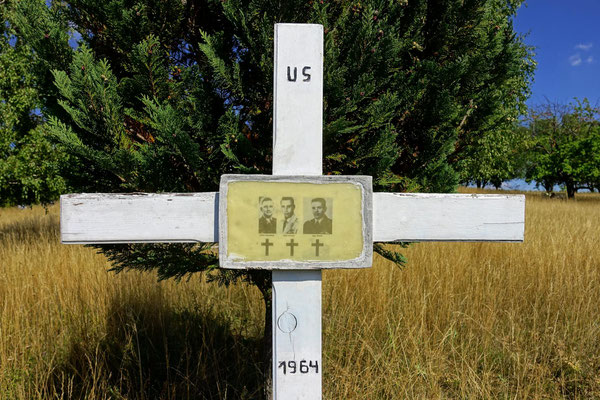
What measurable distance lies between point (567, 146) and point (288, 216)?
2474 cm

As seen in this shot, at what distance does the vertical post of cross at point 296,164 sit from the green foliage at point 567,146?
870 inches

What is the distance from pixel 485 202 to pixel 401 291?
2521mm

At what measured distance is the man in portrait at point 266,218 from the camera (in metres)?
1.22

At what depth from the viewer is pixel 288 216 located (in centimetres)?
123

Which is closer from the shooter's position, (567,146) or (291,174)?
(291,174)

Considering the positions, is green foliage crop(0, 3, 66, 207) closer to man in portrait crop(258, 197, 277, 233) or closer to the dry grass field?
→ the dry grass field

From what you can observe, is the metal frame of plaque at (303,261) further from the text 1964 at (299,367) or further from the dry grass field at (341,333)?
the dry grass field at (341,333)

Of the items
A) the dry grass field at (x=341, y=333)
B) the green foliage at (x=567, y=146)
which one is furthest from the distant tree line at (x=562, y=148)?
the dry grass field at (x=341, y=333)

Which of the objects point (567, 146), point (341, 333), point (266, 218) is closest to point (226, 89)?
point (266, 218)

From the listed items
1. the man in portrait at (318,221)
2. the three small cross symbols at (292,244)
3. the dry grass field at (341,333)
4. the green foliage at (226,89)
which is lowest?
the dry grass field at (341,333)

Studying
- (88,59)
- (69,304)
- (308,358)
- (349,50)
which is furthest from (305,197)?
(69,304)

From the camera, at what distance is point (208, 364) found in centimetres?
306

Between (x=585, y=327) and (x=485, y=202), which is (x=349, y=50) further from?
A: (x=585, y=327)

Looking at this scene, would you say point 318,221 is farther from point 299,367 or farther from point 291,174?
point 299,367
